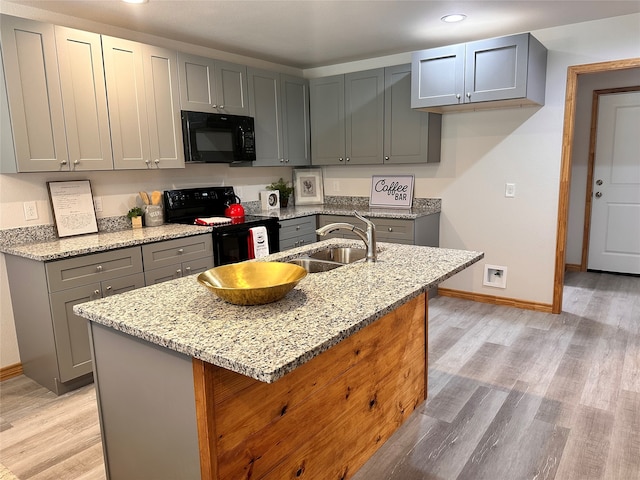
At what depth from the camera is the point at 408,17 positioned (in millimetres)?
3240

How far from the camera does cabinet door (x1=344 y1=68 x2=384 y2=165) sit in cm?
433

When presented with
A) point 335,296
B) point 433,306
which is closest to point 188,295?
point 335,296

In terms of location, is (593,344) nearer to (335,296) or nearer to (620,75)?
(335,296)

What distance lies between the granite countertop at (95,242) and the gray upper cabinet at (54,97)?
0.47 m

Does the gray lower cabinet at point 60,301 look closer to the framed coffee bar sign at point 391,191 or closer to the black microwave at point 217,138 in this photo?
the black microwave at point 217,138

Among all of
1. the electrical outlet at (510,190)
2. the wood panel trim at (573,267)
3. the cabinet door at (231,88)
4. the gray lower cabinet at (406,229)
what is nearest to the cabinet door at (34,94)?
the cabinet door at (231,88)

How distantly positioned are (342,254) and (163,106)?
1.90 metres

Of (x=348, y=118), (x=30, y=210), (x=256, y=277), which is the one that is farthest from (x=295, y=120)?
(x=256, y=277)

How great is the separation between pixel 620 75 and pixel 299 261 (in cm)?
453

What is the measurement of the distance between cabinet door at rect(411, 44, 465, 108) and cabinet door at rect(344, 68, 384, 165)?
23.8 inches

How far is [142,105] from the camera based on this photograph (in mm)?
3275

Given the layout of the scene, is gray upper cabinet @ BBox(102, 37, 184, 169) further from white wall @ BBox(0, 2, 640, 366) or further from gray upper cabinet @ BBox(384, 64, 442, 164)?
gray upper cabinet @ BBox(384, 64, 442, 164)

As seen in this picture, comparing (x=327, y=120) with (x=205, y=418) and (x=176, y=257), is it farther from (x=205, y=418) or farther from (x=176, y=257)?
(x=205, y=418)

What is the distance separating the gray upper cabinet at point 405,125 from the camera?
163 inches
